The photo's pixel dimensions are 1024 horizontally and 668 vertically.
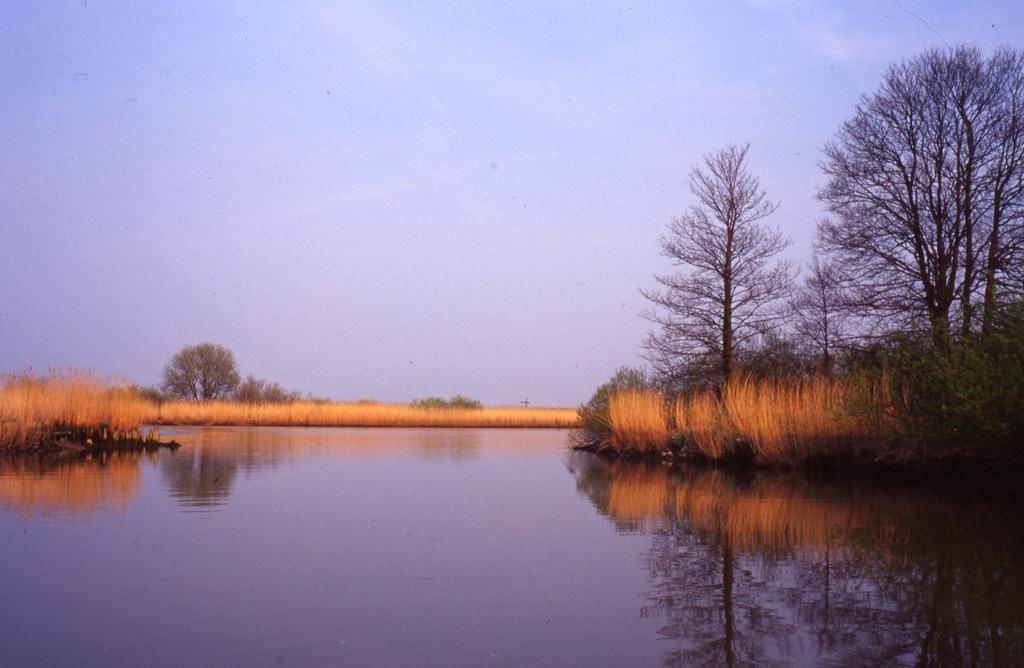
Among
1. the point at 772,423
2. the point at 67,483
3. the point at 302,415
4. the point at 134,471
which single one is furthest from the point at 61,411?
the point at 302,415

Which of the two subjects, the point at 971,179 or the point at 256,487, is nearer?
the point at 256,487

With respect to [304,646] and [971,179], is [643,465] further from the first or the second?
[304,646]

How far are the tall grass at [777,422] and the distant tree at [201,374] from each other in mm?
38135

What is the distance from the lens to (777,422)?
47.6ft

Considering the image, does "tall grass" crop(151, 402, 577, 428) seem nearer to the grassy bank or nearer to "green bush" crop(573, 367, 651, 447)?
"green bush" crop(573, 367, 651, 447)

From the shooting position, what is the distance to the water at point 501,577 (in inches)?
144

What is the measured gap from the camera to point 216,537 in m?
6.45

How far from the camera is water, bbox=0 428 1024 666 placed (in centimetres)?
367

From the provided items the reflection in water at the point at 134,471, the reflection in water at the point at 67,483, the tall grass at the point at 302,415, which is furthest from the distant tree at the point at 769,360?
the tall grass at the point at 302,415

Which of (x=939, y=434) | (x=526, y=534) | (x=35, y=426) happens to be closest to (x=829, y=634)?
(x=526, y=534)

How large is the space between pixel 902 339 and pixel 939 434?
10.3ft

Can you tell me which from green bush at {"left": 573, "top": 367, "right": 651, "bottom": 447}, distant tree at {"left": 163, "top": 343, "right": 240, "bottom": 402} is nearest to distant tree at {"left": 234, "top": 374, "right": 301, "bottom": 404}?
distant tree at {"left": 163, "top": 343, "right": 240, "bottom": 402}

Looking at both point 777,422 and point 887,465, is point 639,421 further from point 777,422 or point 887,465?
point 887,465

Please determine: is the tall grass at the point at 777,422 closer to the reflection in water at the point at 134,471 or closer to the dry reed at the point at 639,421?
the dry reed at the point at 639,421
